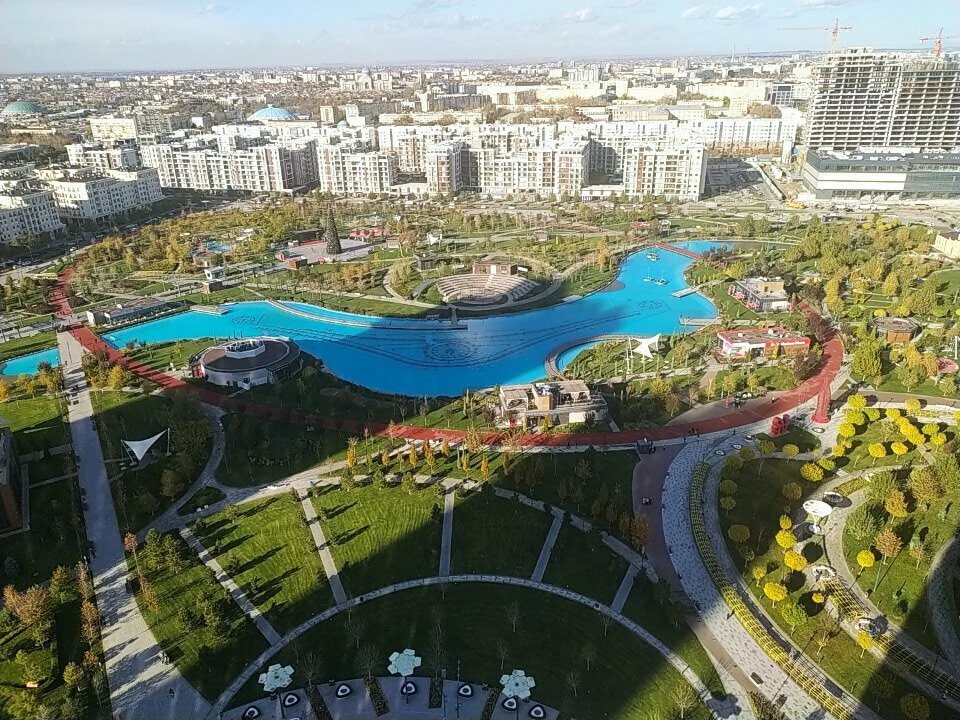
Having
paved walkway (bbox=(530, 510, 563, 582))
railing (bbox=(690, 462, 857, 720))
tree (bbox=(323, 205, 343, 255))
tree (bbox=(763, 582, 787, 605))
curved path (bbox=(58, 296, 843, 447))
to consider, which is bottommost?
railing (bbox=(690, 462, 857, 720))

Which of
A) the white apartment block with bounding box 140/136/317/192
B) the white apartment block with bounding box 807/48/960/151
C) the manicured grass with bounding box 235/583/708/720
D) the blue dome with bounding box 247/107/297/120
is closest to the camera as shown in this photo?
the manicured grass with bounding box 235/583/708/720

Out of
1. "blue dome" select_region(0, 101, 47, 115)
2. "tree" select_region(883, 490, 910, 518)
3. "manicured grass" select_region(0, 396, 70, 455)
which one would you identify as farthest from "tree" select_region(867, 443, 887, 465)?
"blue dome" select_region(0, 101, 47, 115)

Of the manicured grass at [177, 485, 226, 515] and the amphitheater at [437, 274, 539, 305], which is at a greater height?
the amphitheater at [437, 274, 539, 305]

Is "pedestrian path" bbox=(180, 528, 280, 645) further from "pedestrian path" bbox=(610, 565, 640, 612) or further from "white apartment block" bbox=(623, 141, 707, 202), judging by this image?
"white apartment block" bbox=(623, 141, 707, 202)

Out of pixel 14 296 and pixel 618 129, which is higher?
pixel 618 129

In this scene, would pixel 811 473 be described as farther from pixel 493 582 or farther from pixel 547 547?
pixel 493 582

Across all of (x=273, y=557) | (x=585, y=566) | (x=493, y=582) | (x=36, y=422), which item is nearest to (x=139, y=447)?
(x=36, y=422)

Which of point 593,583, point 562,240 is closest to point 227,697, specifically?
point 593,583

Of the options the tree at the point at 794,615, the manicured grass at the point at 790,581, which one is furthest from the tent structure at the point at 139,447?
the tree at the point at 794,615

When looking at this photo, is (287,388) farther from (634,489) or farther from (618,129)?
(618,129)
